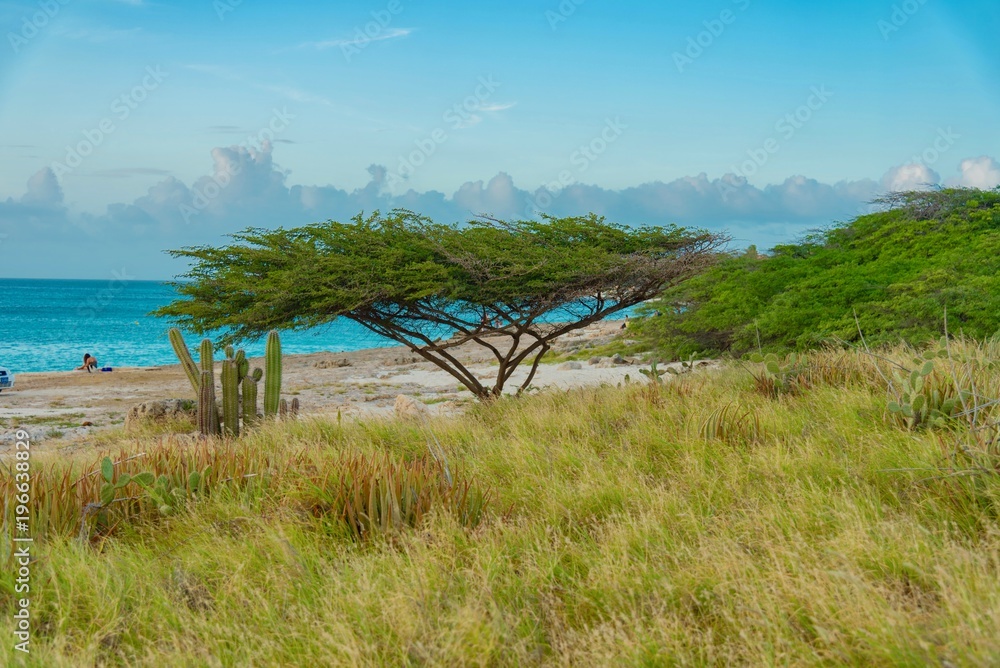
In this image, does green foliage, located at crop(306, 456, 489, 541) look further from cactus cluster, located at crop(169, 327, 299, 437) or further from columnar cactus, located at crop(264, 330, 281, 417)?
columnar cactus, located at crop(264, 330, 281, 417)

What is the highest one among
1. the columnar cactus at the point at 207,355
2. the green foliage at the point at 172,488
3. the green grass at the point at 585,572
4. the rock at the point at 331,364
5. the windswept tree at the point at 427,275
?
the windswept tree at the point at 427,275

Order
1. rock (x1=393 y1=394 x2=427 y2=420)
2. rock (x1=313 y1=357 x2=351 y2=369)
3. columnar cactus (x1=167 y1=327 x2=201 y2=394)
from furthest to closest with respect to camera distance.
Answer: rock (x1=313 y1=357 x2=351 y2=369) → columnar cactus (x1=167 y1=327 x2=201 y2=394) → rock (x1=393 y1=394 x2=427 y2=420)

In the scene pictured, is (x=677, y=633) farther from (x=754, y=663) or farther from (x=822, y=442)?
(x=822, y=442)

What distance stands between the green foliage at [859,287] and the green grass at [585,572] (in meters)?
5.97

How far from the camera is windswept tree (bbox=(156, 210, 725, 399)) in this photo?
11.6 meters

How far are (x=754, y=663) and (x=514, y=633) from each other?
3.05 ft

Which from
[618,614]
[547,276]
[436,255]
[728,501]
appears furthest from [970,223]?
[618,614]

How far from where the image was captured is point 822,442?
5695 millimetres

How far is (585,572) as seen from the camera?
3764 millimetres

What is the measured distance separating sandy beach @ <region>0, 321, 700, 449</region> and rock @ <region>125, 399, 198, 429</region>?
0.86 metres

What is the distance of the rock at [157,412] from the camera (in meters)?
13.5

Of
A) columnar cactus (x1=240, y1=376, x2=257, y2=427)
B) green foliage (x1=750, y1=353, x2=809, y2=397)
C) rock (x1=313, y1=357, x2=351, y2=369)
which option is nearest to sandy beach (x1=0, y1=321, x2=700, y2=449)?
rock (x1=313, y1=357, x2=351, y2=369)

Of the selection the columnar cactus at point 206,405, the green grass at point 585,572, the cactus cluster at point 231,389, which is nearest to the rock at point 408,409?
the cactus cluster at point 231,389

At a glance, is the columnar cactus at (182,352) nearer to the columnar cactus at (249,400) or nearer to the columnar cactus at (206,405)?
the columnar cactus at (249,400)
